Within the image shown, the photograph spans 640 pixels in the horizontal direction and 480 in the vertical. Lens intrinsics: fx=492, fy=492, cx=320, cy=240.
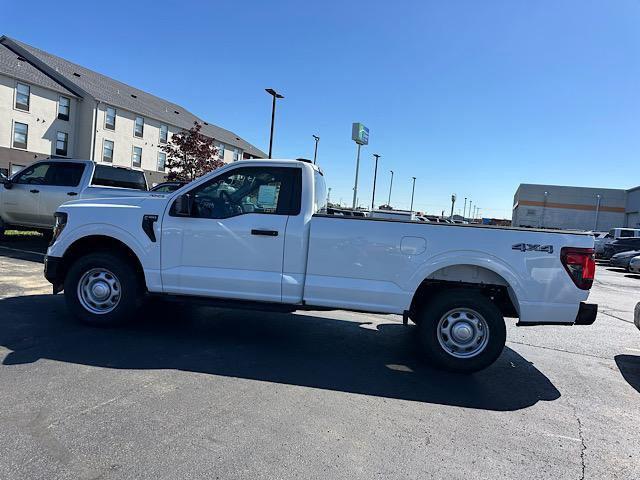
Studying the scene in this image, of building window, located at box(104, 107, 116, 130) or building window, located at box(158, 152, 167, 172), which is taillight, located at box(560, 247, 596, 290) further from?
building window, located at box(158, 152, 167, 172)

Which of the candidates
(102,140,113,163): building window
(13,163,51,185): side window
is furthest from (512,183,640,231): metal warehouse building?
(13,163,51,185): side window

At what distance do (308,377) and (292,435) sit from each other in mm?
1182

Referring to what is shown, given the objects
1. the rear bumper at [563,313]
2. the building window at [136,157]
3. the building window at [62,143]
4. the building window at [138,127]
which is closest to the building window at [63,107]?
the building window at [62,143]

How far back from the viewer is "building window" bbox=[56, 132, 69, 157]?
41406 millimetres

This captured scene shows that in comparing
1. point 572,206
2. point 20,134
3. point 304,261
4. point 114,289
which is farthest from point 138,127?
point 572,206

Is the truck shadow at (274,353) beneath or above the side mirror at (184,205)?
beneath

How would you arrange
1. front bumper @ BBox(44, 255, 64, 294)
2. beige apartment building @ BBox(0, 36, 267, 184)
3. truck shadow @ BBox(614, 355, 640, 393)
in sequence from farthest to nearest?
1. beige apartment building @ BBox(0, 36, 267, 184)
2. front bumper @ BBox(44, 255, 64, 294)
3. truck shadow @ BBox(614, 355, 640, 393)

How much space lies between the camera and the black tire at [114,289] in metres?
5.74

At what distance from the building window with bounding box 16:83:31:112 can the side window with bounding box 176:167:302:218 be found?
39.0m

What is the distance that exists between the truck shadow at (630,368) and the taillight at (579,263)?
1377 millimetres

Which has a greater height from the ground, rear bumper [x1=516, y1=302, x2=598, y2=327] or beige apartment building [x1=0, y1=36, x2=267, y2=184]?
beige apartment building [x1=0, y1=36, x2=267, y2=184]

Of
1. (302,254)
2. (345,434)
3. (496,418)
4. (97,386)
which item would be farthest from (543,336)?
(97,386)

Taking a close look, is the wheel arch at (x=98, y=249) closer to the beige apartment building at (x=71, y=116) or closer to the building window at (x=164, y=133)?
the beige apartment building at (x=71, y=116)

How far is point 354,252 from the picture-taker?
5.16 m
